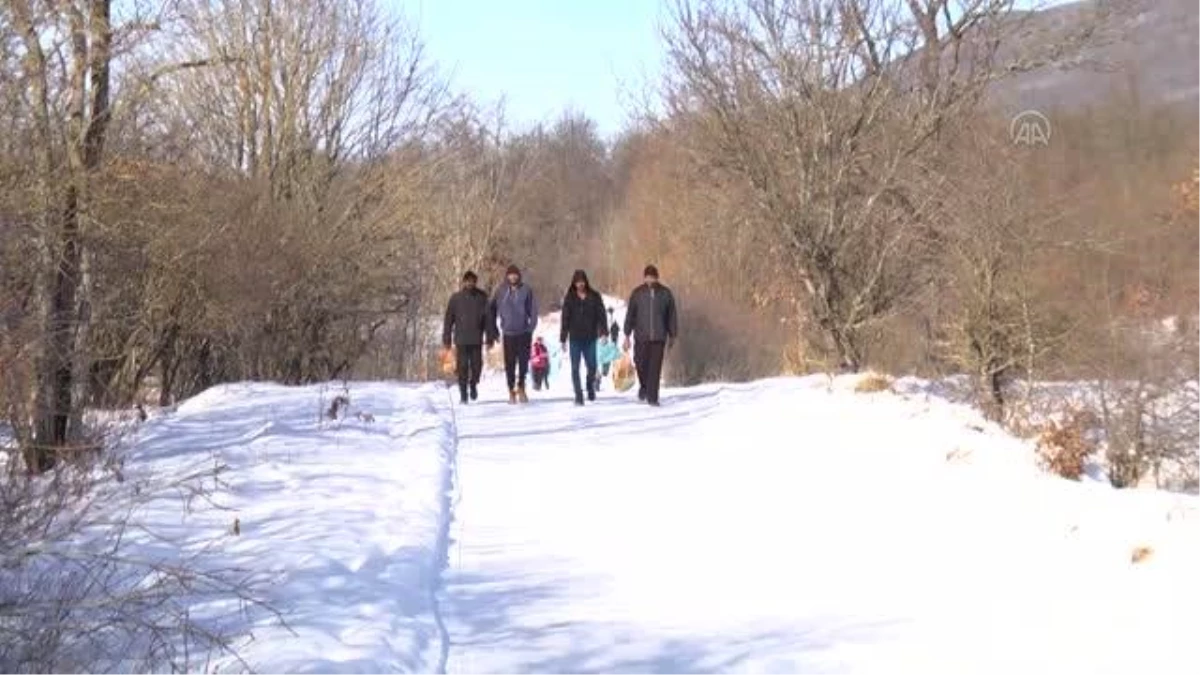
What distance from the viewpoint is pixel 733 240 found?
23375 millimetres

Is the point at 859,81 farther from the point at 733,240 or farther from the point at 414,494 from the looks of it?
the point at 414,494

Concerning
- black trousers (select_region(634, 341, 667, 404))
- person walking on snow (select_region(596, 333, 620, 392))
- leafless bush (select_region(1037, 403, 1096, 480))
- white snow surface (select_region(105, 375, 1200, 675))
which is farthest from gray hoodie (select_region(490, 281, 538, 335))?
person walking on snow (select_region(596, 333, 620, 392))

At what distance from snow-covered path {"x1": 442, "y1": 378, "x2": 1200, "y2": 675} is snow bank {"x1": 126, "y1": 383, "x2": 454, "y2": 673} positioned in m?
0.23

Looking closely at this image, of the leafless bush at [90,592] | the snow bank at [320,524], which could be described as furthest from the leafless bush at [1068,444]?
the leafless bush at [90,592]

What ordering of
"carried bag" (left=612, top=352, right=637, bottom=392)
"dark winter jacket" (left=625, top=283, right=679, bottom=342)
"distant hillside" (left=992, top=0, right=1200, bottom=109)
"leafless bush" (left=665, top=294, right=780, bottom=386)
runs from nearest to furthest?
"dark winter jacket" (left=625, top=283, right=679, bottom=342) < "distant hillside" (left=992, top=0, right=1200, bottom=109) < "leafless bush" (left=665, top=294, right=780, bottom=386) < "carried bag" (left=612, top=352, right=637, bottom=392)

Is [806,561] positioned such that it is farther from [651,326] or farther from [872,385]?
[651,326]

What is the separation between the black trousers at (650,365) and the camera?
1565 centimetres

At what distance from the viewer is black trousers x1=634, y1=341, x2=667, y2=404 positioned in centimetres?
1565

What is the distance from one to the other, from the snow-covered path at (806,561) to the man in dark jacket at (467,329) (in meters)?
4.56

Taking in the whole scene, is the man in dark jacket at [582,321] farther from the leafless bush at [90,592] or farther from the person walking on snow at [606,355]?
the person walking on snow at [606,355]

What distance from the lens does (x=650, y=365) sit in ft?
51.8

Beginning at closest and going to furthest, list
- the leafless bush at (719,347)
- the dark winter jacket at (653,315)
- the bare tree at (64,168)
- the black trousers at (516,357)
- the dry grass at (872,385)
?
the bare tree at (64,168), the dry grass at (872,385), the dark winter jacket at (653,315), the black trousers at (516,357), the leafless bush at (719,347)

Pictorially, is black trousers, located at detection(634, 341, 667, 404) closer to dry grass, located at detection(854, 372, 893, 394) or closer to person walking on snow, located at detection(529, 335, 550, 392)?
dry grass, located at detection(854, 372, 893, 394)

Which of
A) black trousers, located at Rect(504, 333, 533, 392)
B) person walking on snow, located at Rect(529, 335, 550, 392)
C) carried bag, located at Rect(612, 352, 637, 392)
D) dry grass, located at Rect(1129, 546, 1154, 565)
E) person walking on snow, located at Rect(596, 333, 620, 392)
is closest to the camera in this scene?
dry grass, located at Rect(1129, 546, 1154, 565)
